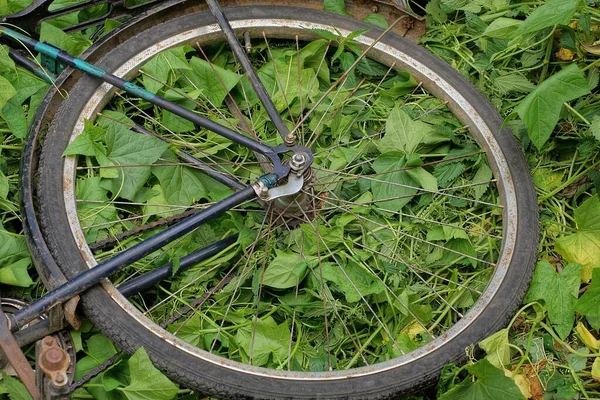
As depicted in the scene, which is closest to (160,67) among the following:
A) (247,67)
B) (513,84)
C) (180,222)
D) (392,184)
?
(247,67)

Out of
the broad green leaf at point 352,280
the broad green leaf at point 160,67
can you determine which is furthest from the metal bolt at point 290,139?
the broad green leaf at point 160,67

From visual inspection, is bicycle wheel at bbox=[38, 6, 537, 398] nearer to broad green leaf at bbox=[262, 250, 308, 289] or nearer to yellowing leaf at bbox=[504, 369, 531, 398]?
broad green leaf at bbox=[262, 250, 308, 289]

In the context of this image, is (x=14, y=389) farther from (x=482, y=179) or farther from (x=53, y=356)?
(x=482, y=179)

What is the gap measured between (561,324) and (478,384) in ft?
1.56

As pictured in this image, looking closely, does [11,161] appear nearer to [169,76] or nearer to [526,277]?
[169,76]

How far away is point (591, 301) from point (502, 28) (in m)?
1.08

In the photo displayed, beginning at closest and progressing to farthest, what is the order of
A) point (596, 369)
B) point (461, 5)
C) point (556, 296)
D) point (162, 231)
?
point (162, 231) → point (596, 369) → point (556, 296) → point (461, 5)

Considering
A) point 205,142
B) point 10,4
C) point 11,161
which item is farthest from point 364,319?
point 10,4

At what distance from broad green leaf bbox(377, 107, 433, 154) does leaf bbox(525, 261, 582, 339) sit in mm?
624

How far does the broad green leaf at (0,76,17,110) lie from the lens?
3.02 metres

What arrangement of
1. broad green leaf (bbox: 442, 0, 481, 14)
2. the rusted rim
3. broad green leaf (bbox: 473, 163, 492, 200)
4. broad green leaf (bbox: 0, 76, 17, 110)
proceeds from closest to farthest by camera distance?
the rusted rim
broad green leaf (bbox: 0, 76, 17, 110)
broad green leaf (bbox: 473, 163, 492, 200)
broad green leaf (bbox: 442, 0, 481, 14)

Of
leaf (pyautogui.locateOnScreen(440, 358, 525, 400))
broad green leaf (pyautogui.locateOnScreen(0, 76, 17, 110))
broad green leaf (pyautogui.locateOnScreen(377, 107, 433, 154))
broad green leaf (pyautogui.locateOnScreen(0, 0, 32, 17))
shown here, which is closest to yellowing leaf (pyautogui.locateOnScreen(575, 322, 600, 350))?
leaf (pyautogui.locateOnScreen(440, 358, 525, 400))

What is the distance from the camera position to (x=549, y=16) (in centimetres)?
286

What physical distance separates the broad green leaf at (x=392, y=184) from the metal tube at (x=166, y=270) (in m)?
0.54
